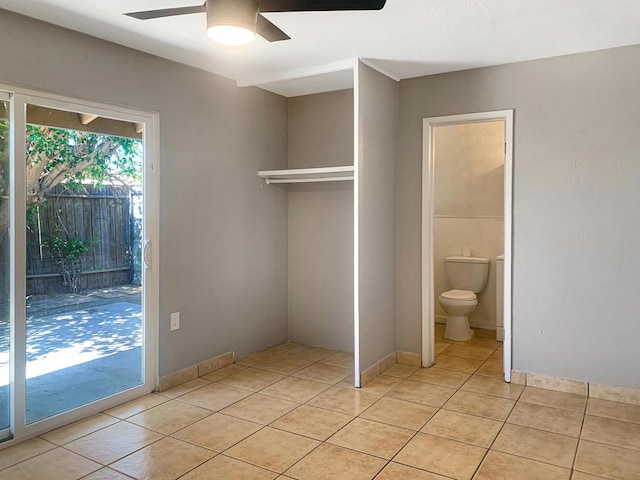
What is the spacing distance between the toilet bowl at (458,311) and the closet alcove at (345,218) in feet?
3.07

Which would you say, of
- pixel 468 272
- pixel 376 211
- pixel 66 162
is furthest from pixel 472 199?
pixel 66 162

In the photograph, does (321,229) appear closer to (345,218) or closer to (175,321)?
(345,218)

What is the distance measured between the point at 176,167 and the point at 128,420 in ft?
5.61

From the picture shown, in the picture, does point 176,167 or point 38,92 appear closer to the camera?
point 38,92

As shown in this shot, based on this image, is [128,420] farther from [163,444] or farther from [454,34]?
[454,34]

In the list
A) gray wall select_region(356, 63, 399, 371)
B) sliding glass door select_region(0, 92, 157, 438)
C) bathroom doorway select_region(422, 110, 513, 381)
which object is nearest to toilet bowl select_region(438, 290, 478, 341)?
bathroom doorway select_region(422, 110, 513, 381)

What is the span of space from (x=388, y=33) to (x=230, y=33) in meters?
1.39

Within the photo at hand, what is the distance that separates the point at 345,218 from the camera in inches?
173

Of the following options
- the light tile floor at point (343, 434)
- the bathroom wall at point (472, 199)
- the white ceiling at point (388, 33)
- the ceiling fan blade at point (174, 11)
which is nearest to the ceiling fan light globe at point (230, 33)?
the ceiling fan blade at point (174, 11)

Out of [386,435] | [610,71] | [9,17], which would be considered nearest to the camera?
[9,17]

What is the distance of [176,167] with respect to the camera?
11.7 ft

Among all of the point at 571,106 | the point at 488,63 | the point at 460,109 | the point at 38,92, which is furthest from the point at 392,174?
the point at 38,92

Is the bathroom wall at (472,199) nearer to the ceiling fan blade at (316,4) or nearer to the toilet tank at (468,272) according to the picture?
the toilet tank at (468,272)

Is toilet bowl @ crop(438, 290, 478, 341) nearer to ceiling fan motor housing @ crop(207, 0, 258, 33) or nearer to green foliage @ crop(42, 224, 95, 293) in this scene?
green foliage @ crop(42, 224, 95, 293)
